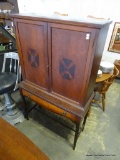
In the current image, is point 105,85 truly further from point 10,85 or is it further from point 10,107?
point 10,107

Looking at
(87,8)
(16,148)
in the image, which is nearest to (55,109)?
(16,148)

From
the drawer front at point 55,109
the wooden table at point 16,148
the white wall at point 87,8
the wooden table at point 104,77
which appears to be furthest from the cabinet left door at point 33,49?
the white wall at point 87,8

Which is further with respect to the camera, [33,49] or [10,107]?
[10,107]

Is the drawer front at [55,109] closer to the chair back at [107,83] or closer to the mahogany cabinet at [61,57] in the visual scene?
the mahogany cabinet at [61,57]

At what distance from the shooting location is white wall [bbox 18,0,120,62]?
8.80 feet

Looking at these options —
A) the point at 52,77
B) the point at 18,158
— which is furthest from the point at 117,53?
the point at 18,158

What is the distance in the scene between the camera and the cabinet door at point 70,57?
900 mm

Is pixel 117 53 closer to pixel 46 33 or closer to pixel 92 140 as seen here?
pixel 92 140

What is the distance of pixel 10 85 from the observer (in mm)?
1639

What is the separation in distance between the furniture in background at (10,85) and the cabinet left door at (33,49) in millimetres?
319

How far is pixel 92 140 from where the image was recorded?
1.71m

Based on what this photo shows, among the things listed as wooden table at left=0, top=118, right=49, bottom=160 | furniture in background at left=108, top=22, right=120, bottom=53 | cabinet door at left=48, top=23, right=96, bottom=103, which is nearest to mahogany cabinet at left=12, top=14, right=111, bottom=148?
cabinet door at left=48, top=23, right=96, bottom=103

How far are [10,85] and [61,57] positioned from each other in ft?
3.13

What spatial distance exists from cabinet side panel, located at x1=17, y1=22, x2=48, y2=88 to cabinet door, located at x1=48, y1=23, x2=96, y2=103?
0.09 metres
